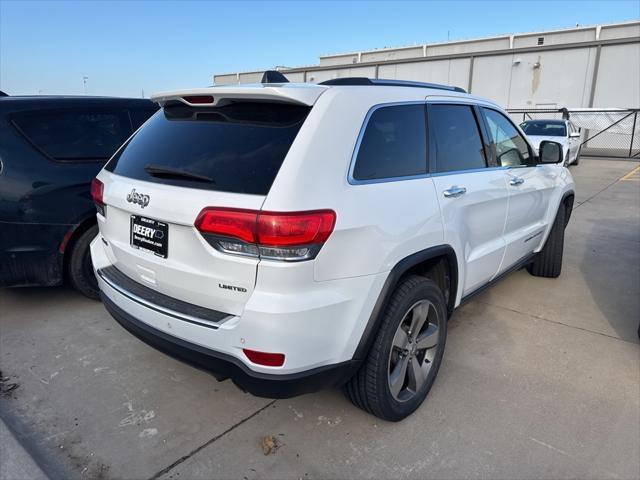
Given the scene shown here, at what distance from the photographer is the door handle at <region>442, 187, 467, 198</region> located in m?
2.75

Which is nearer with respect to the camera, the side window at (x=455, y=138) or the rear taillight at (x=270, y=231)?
the rear taillight at (x=270, y=231)

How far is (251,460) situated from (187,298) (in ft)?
2.96

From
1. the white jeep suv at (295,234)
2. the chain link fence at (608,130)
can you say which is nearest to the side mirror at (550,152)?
the white jeep suv at (295,234)

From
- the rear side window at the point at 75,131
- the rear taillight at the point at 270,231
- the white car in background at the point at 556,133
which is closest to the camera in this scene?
the rear taillight at the point at 270,231

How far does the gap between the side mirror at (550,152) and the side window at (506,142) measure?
0.17m

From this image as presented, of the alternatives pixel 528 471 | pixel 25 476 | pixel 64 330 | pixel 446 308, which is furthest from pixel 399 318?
pixel 64 330

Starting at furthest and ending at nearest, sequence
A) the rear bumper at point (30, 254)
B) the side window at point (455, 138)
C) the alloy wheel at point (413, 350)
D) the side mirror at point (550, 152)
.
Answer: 1. the side mirror at point (550, 152)
2. the rear bumper at point (30, 254)
3. the side window at point (455, 138)
4. the alloy wheel at point (413, 350)

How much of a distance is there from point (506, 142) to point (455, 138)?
97cm

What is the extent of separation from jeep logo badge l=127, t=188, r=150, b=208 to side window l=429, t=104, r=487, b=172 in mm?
1648

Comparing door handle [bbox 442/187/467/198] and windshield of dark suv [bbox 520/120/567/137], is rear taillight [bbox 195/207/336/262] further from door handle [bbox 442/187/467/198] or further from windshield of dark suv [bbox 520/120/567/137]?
windshield of dark suv [bbox 520/120/567/137]

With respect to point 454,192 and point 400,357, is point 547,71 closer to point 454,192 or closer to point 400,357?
point 454,192

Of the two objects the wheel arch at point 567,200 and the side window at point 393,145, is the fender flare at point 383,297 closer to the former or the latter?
the side window at point 393,145

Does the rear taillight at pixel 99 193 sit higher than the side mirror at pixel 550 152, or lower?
lower

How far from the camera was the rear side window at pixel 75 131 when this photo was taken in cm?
379
